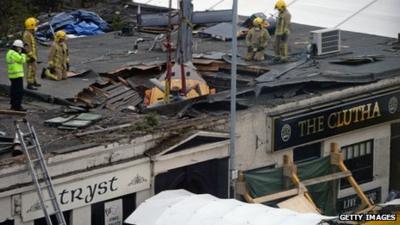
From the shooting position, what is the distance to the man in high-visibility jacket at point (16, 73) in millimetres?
22266

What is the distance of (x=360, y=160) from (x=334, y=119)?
1726mm

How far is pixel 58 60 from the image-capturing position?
984 inches

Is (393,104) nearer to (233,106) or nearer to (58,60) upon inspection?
(233,106)

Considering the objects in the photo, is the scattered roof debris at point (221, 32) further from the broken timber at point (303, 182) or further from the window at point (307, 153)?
the broken timber at point (303, 182)

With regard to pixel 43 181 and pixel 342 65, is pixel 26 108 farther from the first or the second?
pixel 342 65

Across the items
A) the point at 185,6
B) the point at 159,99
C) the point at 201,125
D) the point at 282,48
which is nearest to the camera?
the point at 201,125

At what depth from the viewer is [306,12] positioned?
33.1 m

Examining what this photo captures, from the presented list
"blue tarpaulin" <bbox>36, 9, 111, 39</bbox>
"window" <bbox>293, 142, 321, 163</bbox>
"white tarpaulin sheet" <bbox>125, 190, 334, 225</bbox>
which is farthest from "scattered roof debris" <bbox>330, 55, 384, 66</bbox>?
"white tarpaulin sheet" <bbox>125, 190, 334, 225</bbox>

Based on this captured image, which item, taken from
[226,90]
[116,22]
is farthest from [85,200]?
[116,22]

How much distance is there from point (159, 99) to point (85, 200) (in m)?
4.09

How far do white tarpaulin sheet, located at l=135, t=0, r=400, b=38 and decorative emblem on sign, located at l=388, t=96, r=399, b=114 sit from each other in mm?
4471

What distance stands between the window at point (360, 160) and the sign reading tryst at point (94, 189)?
626 cm

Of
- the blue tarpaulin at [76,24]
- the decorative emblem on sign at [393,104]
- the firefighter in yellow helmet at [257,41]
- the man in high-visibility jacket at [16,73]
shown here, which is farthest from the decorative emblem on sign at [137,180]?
the blue tarpaulin at [76,24]

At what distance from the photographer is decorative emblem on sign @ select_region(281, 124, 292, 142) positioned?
2391 centimetres
